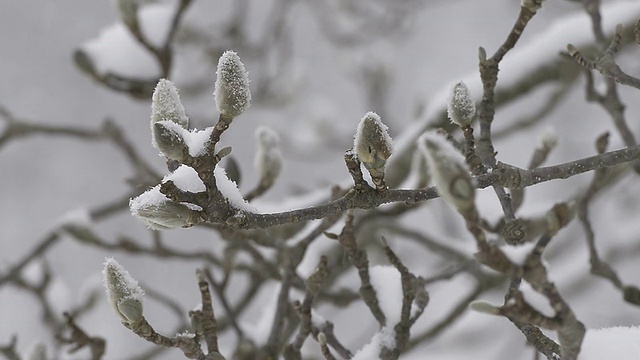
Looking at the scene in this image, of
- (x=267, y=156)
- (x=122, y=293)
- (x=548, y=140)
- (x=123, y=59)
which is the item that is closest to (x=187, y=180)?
(x=122, y=293)

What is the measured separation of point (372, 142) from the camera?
0.76 metres

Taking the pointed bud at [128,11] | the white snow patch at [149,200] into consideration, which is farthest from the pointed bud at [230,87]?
the pointed bud at [128,11]

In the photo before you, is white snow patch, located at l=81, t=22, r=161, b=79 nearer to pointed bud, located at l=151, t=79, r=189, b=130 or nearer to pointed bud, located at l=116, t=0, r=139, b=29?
pointed bud, located at l=116, t=0, r=139, b=29

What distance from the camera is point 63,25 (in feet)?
15.9

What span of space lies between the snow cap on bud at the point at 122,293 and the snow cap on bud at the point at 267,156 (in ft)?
1.66

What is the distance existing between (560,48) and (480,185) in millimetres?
1185

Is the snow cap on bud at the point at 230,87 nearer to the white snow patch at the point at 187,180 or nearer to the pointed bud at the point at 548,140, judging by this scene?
the white snow patch at the point at 187,180

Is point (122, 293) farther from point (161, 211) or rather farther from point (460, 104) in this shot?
point (460, 104)

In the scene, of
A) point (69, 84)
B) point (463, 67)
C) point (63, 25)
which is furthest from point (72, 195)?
point (463, 67)

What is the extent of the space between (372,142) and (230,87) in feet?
0.55

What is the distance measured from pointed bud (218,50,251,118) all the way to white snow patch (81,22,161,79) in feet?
3.39

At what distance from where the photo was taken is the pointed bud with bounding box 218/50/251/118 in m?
0.78

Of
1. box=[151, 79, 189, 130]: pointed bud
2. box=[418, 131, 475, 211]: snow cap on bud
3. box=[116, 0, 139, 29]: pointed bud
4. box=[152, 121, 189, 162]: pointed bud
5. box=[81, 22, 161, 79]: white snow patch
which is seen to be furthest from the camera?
box=[81, 22, 161, 79]: white snow patch

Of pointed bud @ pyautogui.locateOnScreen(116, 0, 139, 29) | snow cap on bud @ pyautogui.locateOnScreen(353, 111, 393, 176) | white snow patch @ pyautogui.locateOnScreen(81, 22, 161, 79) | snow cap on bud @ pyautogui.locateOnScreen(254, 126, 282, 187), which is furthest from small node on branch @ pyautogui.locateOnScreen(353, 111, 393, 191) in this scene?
white snow patch @ pyautogui.locateOnScreen(81, 22, 161, 79)
